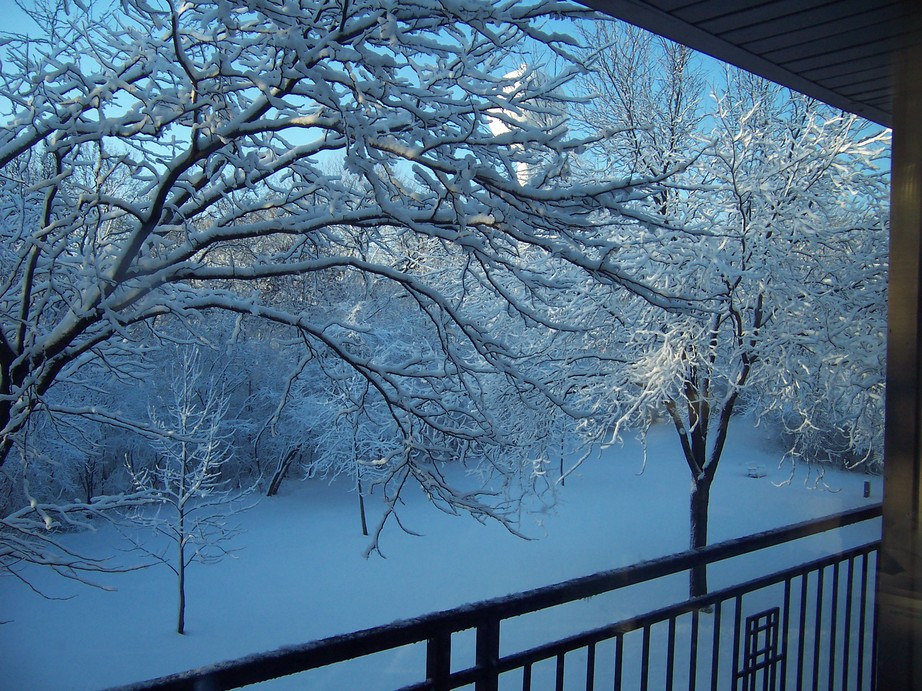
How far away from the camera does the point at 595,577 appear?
1.72 metres

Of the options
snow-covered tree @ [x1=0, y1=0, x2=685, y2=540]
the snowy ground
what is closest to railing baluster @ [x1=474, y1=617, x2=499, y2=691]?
snow-covered tree @ [x1=0, y1=0, x2=685, y2=540]

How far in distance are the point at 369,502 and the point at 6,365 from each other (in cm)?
1575

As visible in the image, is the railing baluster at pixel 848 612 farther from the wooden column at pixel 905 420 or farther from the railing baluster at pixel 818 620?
the wooden column at pixel 905 420

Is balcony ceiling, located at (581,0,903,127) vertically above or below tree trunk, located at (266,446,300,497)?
above

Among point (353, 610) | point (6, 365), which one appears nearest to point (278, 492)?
point (353, 610)

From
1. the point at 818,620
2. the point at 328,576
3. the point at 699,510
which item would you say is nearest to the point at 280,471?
the point at 328,576

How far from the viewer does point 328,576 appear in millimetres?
13172

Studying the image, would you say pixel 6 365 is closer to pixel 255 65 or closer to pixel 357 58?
pixel 255 65

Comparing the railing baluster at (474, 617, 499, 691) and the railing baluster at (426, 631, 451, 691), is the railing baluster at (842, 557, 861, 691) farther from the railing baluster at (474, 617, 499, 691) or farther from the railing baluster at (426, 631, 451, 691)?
the railing baluster at (426, 631, 451, 691)

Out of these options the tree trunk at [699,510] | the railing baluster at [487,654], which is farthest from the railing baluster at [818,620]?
the tree trunk at [699,510]

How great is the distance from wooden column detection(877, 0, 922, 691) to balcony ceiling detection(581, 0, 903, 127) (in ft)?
0.51

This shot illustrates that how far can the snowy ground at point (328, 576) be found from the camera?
1058 cm

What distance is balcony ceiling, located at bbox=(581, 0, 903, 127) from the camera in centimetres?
197

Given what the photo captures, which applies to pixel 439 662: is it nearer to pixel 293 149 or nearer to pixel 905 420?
pixel 905 420
